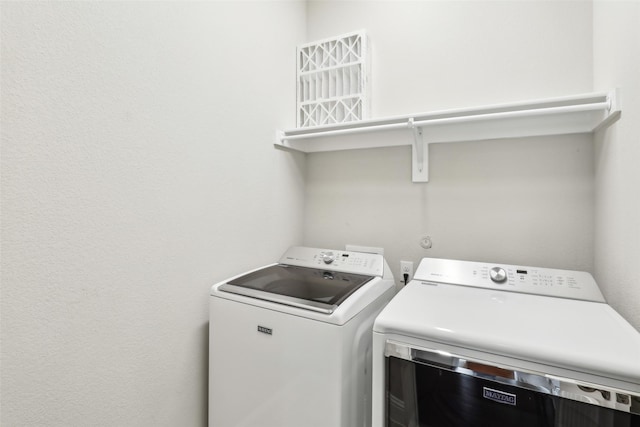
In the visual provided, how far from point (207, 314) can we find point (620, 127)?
172 centimetres

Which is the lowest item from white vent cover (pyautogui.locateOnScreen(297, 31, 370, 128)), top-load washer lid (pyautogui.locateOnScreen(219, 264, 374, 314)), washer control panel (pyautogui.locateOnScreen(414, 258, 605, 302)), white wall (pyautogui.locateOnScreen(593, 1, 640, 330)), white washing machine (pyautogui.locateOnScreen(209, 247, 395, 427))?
white washing machine (pyautogui.locateOnScreen(209, 247, 395, 427))

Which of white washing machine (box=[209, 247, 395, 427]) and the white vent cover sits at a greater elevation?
the white vent cover

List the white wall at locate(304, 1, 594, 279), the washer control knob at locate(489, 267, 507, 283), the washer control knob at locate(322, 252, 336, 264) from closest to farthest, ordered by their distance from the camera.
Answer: the washer control knob at locate(489, 267, 507, 283) < the white wall at locate(304, 1, 594, 279) < the washer control knob at locate(322, 252, 336, 264)

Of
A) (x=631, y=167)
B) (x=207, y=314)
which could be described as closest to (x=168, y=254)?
(x=207, y=314)

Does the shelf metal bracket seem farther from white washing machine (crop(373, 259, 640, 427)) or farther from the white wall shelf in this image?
white washing machine (crop(373, 259, 640, 427))

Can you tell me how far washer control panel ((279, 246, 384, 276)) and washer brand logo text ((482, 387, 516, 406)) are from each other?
667 millimetres

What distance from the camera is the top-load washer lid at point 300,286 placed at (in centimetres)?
116

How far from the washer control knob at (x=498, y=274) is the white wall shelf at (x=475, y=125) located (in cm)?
57

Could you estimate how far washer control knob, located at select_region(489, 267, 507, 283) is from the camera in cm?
127

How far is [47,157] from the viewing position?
0.85 meters

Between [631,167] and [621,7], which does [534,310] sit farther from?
[621,7]

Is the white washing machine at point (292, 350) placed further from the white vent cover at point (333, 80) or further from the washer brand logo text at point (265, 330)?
the white vent cover at point (333, 80)

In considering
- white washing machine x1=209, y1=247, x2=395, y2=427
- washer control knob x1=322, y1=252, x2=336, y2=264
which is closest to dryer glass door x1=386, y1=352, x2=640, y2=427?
white washing machine x1=209, y1=247, x2=395, y2=427

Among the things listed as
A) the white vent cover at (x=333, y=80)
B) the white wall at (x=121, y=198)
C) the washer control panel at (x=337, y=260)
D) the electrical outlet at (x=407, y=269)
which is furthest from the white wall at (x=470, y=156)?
the white wall at (x=121, y=198)
